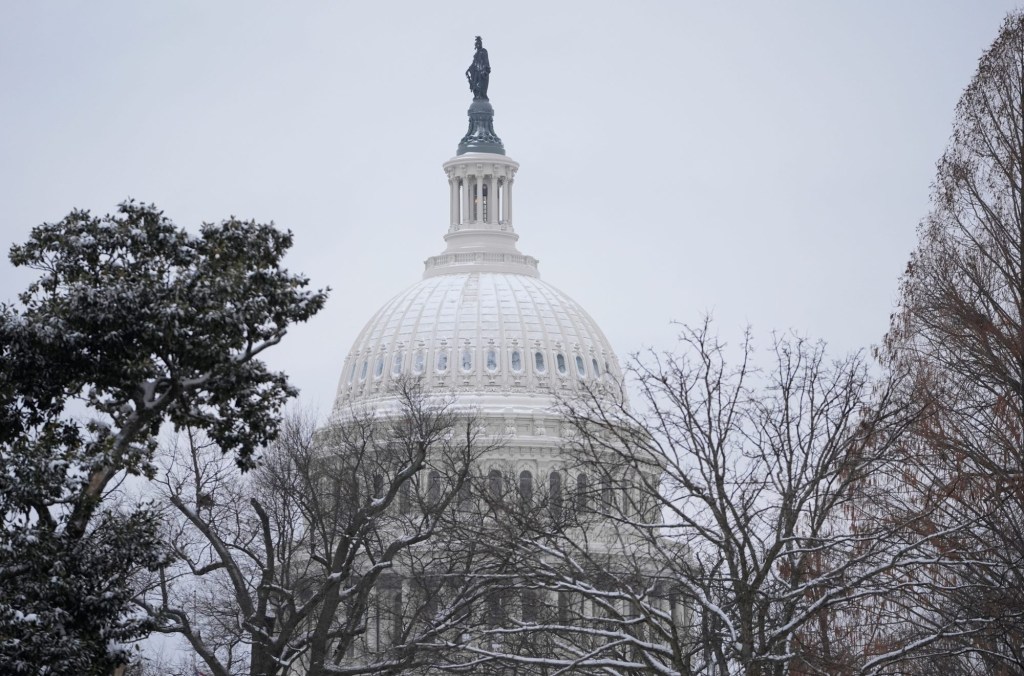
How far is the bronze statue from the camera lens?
153m

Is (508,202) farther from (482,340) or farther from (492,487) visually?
(492,487)

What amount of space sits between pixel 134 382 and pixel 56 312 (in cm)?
153

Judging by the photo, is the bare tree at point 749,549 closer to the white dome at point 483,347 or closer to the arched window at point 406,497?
the arched window at point 406,497

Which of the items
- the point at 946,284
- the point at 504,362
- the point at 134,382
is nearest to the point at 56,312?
the point at 134,382

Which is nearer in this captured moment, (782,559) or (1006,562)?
(1006,562)

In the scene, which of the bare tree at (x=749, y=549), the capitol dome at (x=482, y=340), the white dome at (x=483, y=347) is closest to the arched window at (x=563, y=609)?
the bare tree at (x=749, y=549)

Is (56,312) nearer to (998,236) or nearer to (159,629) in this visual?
(159,629)

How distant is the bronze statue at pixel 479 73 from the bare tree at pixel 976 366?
126m

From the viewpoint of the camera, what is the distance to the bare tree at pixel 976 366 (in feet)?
82.3

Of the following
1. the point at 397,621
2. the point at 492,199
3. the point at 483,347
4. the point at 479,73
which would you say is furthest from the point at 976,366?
the point at 479,73

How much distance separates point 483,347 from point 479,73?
92.4 feet

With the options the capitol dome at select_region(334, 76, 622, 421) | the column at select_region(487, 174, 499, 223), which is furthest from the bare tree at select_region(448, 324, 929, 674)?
the column at select_region(487, 174, 499, 223)

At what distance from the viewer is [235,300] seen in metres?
29.0

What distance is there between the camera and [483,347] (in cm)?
13438
